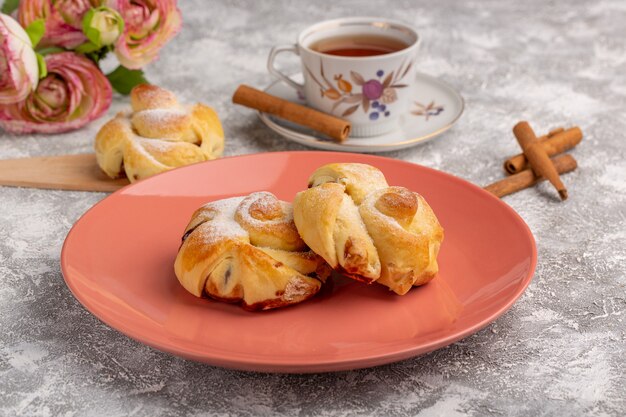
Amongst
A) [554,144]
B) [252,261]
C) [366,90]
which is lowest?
[554,144]

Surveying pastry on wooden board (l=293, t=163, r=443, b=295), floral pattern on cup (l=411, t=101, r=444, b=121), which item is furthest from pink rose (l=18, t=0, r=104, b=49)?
Result: pastry on wooden board (l=293, t=163, r=443, b=295)

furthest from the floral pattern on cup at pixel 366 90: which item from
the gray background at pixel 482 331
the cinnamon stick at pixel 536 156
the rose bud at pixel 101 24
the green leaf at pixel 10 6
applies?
the green leaf at pixel 10 6

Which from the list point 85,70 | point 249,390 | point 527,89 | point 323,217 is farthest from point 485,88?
point 249,390

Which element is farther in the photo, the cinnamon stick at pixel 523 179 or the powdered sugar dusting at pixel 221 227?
the cinnamon stick at pixel 523 179

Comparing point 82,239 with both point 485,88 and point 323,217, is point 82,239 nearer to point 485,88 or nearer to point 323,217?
point 323,217

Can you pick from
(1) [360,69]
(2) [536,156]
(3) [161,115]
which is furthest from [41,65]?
(2) [536,156]

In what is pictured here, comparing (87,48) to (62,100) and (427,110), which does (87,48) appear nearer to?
(62,100)

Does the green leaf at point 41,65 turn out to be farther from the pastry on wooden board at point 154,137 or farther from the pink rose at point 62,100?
the pastry on wooden board at point 154,137
